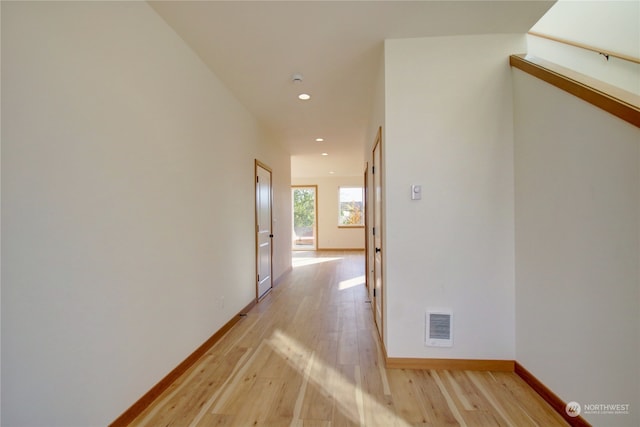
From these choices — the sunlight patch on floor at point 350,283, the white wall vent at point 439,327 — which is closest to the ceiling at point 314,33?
the white wall vent at point 439,327

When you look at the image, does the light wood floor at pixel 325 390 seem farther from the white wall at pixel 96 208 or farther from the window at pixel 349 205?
the window at pixel 349 205

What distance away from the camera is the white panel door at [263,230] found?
4051 mm

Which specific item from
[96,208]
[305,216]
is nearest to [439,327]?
[96,208]

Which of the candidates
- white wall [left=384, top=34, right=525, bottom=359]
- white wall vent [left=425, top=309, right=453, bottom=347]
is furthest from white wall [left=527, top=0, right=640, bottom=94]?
white wall vent [left=425, top=309, right=453, bottom=347]

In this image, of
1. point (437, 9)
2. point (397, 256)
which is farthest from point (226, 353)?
point (437, 9)

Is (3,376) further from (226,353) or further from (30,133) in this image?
(226,353)

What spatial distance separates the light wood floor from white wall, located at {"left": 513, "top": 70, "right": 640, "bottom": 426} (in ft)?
1.28

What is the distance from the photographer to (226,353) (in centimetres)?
247

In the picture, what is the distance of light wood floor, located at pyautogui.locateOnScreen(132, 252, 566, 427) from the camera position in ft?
5.39

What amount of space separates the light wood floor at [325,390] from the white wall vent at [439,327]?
0.23 metres

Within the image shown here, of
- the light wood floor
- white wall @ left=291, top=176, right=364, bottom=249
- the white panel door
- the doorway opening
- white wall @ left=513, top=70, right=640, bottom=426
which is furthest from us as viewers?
the doorway opening

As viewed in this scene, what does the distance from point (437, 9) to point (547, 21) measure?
49.5 inches

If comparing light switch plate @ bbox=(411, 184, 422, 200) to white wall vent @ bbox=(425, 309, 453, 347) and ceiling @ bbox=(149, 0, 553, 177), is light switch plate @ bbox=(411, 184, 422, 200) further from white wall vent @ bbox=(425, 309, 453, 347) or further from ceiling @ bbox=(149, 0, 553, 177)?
ceiling @ bbox=(149, 0, 553, 177)

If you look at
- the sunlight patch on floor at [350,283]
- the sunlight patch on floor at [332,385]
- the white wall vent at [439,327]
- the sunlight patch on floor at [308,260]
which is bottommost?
the sunlight patch on floor at [308,260]
